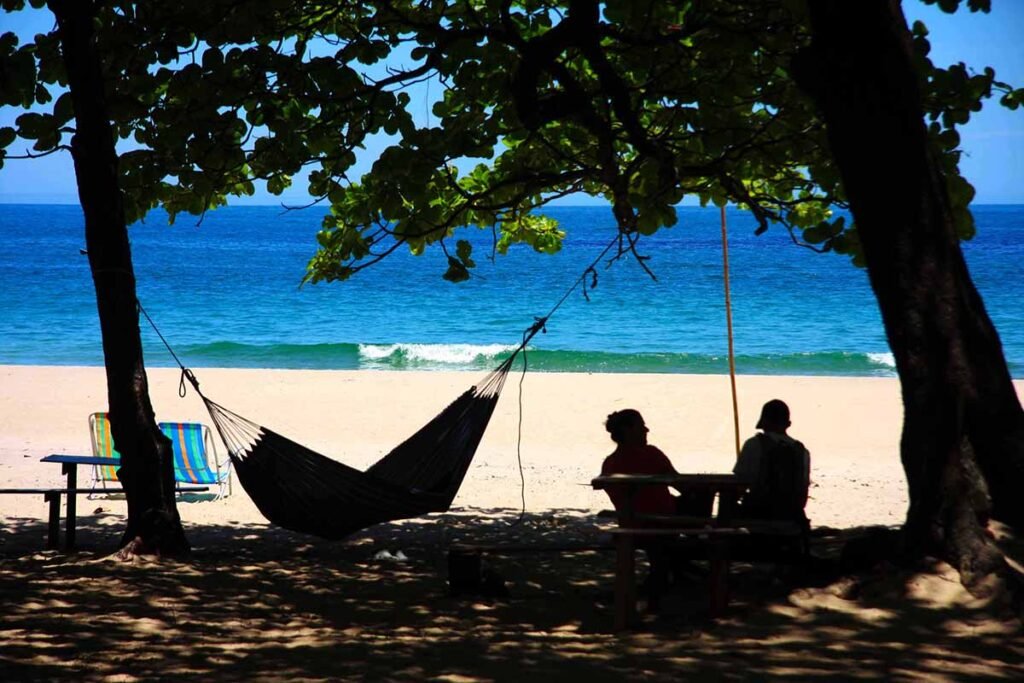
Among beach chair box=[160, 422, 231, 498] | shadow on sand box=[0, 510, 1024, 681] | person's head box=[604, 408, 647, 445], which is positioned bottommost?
shadow on sand box=[0, 510, 1024, 681]

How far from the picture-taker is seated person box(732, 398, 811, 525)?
3963mm

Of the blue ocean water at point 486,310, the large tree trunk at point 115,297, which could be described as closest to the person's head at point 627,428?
the large tree trunk at point 115,297

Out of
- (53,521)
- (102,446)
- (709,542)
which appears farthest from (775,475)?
(102,446)

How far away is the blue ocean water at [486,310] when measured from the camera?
63.0 ft

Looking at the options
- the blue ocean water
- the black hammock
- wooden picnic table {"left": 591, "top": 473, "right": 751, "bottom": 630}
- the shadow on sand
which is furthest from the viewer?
the blue ocean water

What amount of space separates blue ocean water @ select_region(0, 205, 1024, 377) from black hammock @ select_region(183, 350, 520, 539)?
8.77 meters

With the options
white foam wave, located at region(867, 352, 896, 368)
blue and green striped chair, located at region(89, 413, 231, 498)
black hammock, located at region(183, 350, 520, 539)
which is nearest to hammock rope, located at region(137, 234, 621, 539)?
black hammock, located at region(183, 350, 520, 539)

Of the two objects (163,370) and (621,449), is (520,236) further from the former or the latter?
(163,370)

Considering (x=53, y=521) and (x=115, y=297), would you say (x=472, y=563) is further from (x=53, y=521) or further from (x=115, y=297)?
(x=53, y=521)

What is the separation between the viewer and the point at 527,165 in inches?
241

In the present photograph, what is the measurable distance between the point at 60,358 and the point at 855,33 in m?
17.7

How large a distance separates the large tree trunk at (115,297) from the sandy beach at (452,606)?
0.24 m

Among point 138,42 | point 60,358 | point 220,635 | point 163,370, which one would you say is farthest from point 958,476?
point 60,358

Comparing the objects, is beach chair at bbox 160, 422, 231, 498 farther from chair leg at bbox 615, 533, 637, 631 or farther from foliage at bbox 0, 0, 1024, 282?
chair leg at bbox 615, 533, 637, 631
